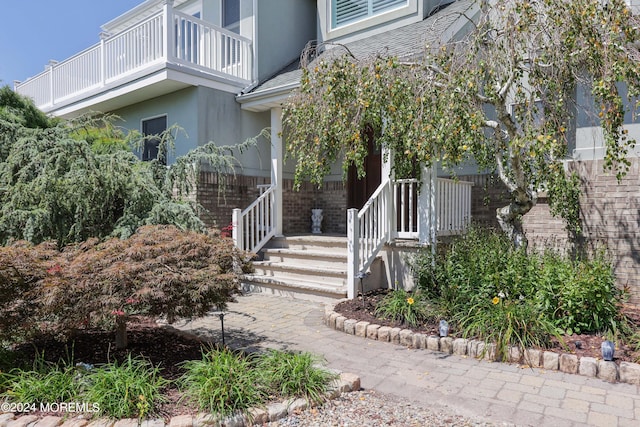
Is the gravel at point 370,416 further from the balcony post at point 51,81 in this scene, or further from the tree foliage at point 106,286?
the balcony post at point 51,81

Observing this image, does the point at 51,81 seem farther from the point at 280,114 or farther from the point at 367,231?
the point at 367,231

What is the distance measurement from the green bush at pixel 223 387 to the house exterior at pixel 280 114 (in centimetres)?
319

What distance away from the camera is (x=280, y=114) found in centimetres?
919

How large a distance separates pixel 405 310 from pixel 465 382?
144 centimetres

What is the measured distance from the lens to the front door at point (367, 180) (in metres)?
9.71

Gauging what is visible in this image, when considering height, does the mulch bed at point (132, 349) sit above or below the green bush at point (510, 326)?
below

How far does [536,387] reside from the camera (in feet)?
12.0

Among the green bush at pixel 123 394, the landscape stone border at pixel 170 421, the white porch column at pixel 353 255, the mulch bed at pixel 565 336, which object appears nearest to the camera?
the landscape stone border at pixel 170 421

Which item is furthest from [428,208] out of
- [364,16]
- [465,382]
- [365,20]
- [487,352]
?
[364,16]

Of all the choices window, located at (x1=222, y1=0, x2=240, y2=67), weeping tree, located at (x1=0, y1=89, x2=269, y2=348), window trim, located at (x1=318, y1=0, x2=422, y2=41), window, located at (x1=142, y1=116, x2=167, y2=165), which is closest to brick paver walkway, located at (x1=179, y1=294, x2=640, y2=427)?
weeping tree, located at (x1=0, y1=89, x2=269, y2=348)

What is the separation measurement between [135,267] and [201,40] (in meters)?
7.10

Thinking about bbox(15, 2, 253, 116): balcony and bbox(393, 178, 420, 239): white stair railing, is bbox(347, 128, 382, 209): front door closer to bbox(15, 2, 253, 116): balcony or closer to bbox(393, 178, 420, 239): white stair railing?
bbox(393, 178, 420, 239): white stair railing

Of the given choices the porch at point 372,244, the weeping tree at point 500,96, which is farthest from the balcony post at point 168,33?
the weeping tree at point 500,96

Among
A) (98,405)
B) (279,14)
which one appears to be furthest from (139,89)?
(98,405)
